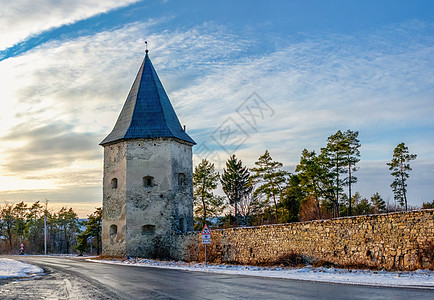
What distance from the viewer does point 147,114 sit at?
31531 mm

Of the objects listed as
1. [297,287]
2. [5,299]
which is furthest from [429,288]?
[5,299]

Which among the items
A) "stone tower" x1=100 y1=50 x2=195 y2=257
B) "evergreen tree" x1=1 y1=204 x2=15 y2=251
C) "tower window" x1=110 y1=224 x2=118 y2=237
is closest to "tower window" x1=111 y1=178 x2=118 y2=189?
"stone tower" x1=100 y1=50 x2=195 y2=257

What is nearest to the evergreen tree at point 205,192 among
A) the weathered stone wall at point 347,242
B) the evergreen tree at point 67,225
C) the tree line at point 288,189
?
the tree line at point 288,189

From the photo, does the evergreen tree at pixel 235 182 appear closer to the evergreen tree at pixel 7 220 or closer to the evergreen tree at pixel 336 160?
the evergreen tree at pixel 336 160

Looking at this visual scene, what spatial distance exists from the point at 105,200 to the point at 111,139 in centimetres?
455

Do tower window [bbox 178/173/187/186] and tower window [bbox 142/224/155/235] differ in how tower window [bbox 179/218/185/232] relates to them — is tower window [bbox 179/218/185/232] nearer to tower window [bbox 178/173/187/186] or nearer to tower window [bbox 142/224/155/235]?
tower window [bbox 142/224/155/235]

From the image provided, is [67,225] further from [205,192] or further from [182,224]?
[182,224]

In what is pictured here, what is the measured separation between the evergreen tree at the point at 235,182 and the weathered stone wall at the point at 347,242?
2890 cm

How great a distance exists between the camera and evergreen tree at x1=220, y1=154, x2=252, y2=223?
51719 mm

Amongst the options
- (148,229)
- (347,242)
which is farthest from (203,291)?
(148,229)

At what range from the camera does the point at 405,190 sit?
45.6 meters

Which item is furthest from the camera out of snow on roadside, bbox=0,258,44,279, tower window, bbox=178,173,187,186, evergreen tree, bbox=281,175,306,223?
evergreen tree, bbox=281,175,306,223

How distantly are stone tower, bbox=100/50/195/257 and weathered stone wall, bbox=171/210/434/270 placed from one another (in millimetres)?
7752

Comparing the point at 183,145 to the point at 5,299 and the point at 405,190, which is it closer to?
the point at 5,299
